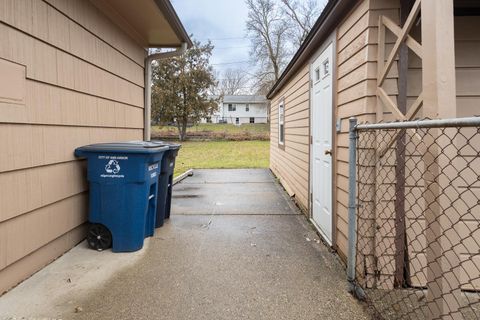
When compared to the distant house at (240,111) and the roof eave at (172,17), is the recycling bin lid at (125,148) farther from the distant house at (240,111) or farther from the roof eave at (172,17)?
the distant house at (240,111)

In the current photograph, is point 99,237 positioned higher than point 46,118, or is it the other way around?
point 46,118

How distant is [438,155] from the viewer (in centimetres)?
188

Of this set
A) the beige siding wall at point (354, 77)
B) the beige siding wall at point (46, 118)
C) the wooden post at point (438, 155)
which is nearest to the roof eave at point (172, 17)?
the beige siding wall at point (46, 118)

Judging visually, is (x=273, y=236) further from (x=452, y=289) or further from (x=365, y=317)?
(x=452, y=289)

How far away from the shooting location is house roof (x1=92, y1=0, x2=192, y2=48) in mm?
4168

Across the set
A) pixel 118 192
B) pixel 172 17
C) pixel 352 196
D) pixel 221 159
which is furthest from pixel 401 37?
pixel 221 159

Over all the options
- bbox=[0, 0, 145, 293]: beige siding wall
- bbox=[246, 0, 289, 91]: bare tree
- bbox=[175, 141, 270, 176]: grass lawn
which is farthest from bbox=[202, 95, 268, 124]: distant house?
bbox=[0, 0, 145, 293]: beige siding wall

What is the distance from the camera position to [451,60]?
1.82 m

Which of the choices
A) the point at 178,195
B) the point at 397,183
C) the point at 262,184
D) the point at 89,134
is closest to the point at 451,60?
the point at 397,183

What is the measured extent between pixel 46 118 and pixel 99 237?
137cm

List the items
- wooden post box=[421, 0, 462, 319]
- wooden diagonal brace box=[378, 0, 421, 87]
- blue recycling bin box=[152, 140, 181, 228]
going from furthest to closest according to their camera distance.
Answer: blue recycling bin box=[152, 140, 181, 228]
wooden diagonal brace box=[378, 0, 421, 87]
wooden post box=[421, 0, 462, 319]

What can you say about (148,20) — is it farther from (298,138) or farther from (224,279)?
(224,279)

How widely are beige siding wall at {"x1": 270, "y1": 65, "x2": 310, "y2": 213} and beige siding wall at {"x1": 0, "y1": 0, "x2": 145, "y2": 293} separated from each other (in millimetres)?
3040

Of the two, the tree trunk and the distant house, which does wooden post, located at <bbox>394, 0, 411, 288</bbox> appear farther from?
the distant house
